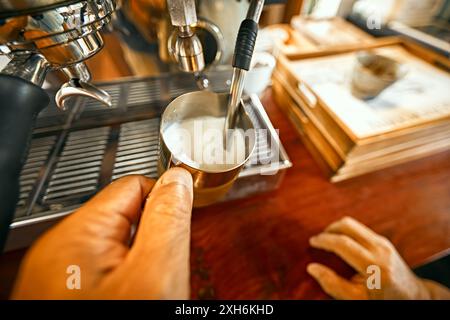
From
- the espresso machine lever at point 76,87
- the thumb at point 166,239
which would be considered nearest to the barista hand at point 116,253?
the thumb at point 166,239

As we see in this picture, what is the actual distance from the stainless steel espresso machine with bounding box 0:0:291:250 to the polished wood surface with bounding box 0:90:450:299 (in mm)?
61

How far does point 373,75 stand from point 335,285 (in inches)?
18.2

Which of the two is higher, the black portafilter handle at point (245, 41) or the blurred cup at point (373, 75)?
the black portafilter handle at point (245, 41)

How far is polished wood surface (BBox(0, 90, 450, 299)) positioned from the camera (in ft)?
1.29

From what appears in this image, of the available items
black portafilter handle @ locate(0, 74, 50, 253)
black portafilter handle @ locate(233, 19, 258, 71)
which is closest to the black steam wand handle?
A: black portafilter handle @ locate(233, 19, 258, 71)

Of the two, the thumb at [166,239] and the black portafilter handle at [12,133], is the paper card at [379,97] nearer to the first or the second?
the thumb at [166,239]

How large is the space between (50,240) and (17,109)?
13 cm

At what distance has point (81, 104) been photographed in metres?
0.49

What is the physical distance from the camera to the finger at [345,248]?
39 cm

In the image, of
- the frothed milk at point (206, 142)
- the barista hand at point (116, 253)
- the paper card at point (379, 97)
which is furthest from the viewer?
the paper card at point (379, 97)

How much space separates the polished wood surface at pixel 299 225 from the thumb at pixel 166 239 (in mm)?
207

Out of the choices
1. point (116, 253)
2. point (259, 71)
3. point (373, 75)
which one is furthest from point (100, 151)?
point (373, 75)

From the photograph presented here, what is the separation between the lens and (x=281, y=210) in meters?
0.49
